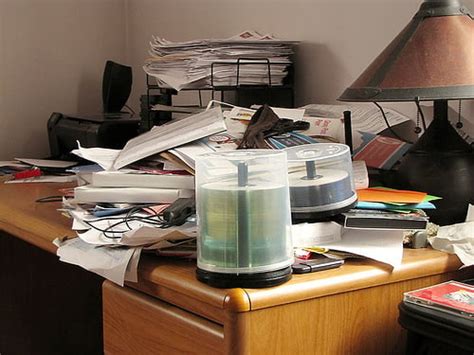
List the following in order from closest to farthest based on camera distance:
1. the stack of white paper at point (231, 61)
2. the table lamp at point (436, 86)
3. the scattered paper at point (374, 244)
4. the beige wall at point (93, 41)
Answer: the scattered paper at point (374, 244) < the table lamp at point (436, 86) < the stack of white paper at point (231, 61) < the beige wall at point (93, 41)

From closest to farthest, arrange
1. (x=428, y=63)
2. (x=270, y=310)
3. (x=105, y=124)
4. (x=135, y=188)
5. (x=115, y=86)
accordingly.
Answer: (x=270, y=310)
(x=428, y=63)
(x=135, y=188)
(x=105, y=124)
(x=115, y=86)

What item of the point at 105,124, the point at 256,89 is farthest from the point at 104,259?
the point at 105,124

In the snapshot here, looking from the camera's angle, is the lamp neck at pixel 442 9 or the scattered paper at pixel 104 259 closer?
the scattered paper at pixel 104 259

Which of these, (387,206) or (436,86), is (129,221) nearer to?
(387,206)

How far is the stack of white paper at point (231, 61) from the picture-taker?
1.80 m

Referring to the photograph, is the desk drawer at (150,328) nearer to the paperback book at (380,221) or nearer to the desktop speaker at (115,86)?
the paperback book at (380,221)

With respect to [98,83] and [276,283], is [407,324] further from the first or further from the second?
[98,83]

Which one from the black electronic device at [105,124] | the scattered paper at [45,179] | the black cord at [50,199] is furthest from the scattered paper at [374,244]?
the black electronic device at [105,124]

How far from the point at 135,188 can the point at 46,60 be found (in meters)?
1.37

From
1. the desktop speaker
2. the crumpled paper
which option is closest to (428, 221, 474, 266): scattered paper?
the crumpled paper

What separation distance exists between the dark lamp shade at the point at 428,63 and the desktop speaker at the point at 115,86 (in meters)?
1.31

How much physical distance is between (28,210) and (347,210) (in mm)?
688

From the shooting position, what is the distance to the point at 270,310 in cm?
93

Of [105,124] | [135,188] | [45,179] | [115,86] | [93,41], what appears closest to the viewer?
[135,188]
